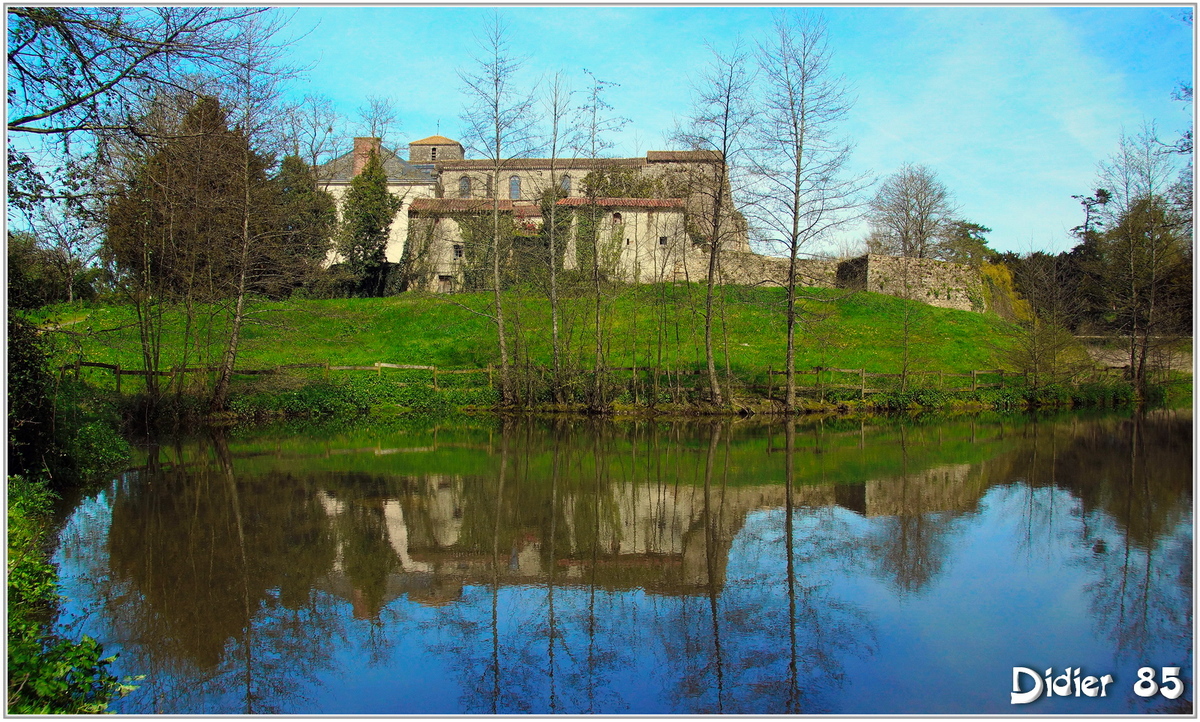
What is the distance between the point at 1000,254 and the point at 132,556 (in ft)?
176

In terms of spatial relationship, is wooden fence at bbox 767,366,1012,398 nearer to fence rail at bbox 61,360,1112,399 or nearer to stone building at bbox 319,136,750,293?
fence rail at bbox 61,360,1112,399

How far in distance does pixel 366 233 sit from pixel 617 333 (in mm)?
17847

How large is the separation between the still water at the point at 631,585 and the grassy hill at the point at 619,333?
42.3 ft

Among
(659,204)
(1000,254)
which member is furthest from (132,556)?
(1000,254)

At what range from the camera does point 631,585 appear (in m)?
7.16

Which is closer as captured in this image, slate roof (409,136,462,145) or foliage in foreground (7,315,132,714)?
foliage in foreground (7,315,132,714)

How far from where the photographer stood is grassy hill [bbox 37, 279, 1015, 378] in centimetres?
2602

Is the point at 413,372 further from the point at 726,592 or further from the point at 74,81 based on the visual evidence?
the point at 726,592

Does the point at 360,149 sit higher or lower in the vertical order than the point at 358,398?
higher

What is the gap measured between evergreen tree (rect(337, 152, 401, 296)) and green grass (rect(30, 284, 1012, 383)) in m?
5.04

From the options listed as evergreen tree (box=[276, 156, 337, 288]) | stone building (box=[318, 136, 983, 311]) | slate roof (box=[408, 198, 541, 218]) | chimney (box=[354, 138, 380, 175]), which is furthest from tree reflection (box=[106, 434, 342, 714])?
chimney (box=[354, 138, 380, 175])

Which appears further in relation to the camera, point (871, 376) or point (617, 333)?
point (617, 333)

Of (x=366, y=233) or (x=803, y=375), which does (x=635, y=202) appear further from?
(x=803, y=375)

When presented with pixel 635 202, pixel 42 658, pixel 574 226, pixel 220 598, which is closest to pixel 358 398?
pixel 574 226
